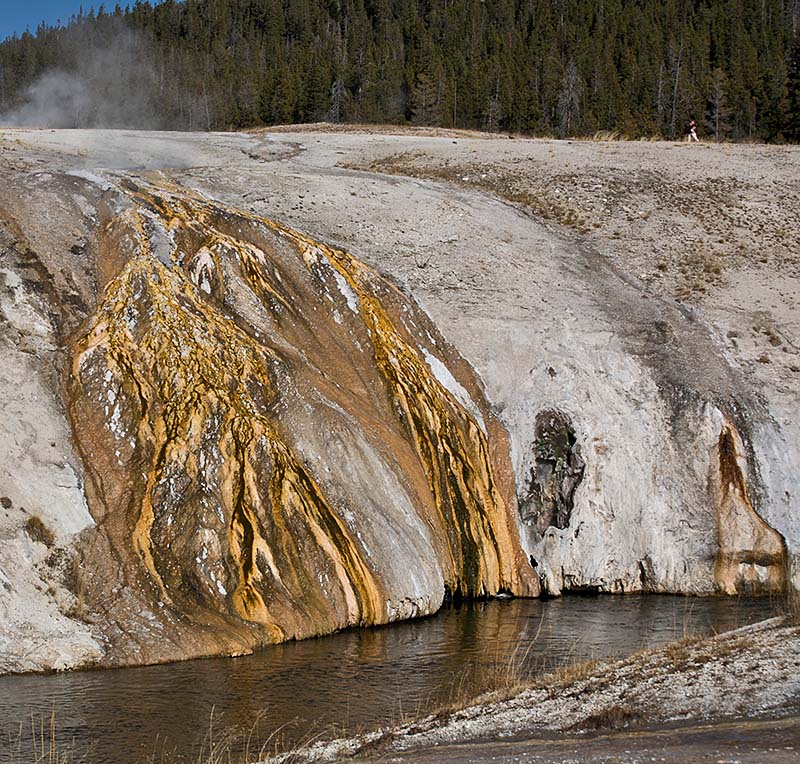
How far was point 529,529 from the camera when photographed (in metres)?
20.2

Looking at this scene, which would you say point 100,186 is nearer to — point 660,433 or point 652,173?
point 660,433

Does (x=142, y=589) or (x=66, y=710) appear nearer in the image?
(x=66, y=710)

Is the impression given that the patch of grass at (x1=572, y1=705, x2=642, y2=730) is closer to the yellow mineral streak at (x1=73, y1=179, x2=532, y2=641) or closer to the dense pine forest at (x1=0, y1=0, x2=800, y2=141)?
the yellow mineral streak at (x1=73, y1=179, x2=532, y2=641)

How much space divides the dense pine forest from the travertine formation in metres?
40.0

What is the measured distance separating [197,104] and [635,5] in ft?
156

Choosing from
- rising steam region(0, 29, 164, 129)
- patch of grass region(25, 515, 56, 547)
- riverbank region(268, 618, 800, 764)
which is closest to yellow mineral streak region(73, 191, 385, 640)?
patch of grass region(25, 515, 56, 547)

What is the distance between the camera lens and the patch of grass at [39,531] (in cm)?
1493

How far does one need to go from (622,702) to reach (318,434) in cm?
952

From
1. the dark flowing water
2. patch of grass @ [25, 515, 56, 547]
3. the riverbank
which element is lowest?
the dark flowing water

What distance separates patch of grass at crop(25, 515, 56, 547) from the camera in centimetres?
1493

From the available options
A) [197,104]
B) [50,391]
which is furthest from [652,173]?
[197,104]

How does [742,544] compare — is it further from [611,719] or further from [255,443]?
[611,719]

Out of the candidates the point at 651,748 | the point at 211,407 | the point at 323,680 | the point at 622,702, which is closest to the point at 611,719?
the point at 622,702

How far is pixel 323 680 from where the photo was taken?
1298 cm
